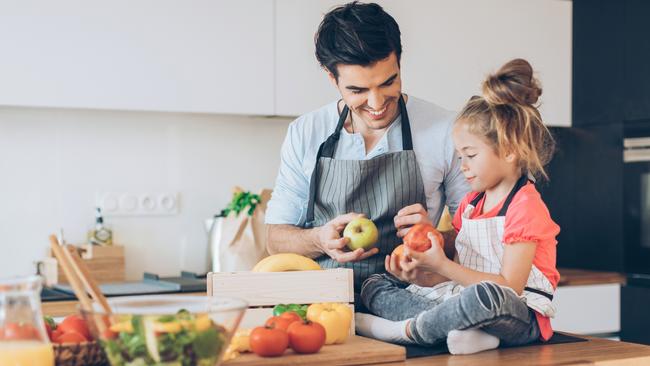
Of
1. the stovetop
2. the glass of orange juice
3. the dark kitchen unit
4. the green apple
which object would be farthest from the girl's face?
the dark kitchen unit

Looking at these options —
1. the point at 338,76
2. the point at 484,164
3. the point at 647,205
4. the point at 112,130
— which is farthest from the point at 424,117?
the point at 647,205

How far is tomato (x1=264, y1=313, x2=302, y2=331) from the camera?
147 cm

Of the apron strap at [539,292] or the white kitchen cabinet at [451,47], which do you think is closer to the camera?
the apron strap at [539,292]

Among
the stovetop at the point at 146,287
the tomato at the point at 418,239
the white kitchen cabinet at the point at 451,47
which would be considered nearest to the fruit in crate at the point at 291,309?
the tomato at the point at 418,239

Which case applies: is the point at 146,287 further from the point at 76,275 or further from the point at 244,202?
the point at 76,275

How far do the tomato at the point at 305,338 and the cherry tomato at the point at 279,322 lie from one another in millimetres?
14

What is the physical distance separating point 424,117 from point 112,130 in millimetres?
1563

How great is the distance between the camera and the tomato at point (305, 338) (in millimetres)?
1448

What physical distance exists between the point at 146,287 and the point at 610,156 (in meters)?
1.99

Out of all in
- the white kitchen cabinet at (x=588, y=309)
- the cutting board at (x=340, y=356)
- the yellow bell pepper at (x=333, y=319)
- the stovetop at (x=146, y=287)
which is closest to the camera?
the cutting board at (x=340, y=356)

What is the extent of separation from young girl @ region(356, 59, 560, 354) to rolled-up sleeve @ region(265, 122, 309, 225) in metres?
0.39

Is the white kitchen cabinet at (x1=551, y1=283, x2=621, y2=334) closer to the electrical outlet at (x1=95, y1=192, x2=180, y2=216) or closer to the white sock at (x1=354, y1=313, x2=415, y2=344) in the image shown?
the electrical outlet at (x1=95, y1=192, x2=180, y2=216)

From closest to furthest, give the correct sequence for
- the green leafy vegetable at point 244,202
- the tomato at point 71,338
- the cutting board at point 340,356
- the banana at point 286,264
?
the tomato at point 71,338 < the cutting board at point 340,356 < the banana at point 286,264 < the green leafy vegetable at point 244,202

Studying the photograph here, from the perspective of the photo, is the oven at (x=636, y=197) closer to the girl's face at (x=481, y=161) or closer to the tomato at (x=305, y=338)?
the girl's face at (x=481, y=161)
